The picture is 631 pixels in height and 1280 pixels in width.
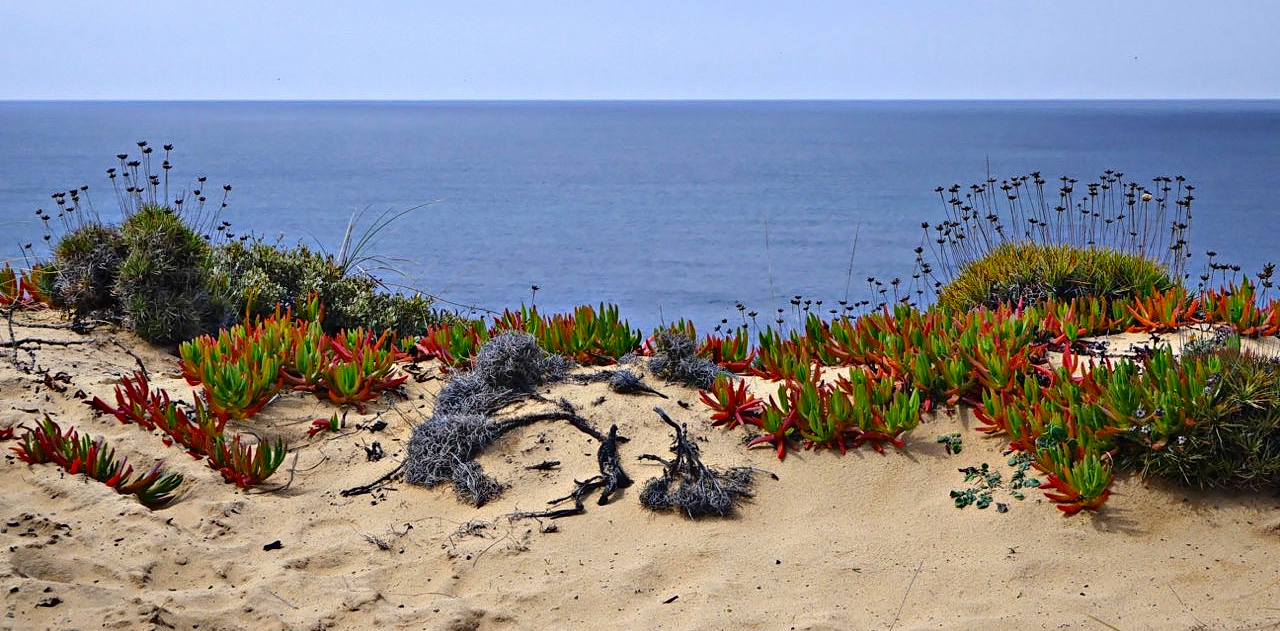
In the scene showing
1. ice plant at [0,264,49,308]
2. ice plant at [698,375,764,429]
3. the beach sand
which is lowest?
the beach sand

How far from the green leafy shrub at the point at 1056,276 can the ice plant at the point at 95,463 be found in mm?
6130

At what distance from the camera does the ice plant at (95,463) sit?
5.60 meters

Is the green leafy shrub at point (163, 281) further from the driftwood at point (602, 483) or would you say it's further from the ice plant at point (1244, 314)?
the ice plant at point (1244, 314)

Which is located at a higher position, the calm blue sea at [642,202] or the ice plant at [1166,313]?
the ice plant at [1166,313]

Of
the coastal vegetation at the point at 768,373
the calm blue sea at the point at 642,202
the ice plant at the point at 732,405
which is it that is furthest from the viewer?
the calm blue sea at the point at 642,202

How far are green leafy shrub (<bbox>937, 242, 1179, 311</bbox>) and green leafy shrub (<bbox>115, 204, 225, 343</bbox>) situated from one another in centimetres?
613

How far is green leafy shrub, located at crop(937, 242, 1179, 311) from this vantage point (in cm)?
853

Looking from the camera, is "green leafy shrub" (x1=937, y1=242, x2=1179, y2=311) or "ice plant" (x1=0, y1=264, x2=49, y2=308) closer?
"green leafy shrub" (x1=937, y1=242, x2=1179, y2=311)

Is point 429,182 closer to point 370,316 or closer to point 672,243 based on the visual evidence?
point 672,243

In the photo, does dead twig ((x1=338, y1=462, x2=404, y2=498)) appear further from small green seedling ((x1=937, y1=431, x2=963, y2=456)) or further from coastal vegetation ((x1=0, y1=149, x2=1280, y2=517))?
small green seedling ((x1=937, y1=431, x2=963, y2=456))

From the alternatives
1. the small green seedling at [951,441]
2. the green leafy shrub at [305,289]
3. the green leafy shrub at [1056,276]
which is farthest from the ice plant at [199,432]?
the green leafy shrub at [1056,276]

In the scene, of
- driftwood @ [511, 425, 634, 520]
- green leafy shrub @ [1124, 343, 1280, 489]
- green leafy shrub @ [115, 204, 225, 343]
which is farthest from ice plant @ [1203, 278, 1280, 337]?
green leafy shrub @ [115, 204, 225, 343]

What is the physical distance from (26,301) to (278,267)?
205 cm

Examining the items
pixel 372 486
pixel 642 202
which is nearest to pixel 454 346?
pixel 372 486
